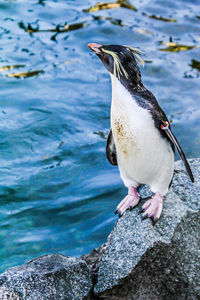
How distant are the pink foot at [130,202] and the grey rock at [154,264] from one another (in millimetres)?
223

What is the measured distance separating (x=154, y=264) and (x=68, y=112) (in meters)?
4.10

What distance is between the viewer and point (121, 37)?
897 cm

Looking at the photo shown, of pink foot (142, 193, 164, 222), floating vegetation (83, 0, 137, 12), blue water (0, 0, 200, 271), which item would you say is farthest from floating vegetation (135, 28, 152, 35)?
pink foot (142, 193, 164, 222)

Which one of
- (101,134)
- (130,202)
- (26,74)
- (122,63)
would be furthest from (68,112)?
(122,63)

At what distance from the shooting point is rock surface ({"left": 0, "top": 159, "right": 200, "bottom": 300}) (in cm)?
306

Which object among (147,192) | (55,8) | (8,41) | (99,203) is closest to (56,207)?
(99,203)

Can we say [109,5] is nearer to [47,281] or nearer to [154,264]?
[154,264]

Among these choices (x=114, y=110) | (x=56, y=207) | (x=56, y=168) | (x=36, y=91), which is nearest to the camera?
(x=114, y=110)

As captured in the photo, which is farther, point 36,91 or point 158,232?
point 36,91

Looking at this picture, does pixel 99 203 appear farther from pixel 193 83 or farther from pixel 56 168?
pixel 193 83

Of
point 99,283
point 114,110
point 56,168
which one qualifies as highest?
point 114,110

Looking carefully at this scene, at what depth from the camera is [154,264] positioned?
3.12 m

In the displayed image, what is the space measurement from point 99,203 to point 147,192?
1581mm

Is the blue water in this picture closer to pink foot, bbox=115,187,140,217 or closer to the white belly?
pink foot, bbox=115,187,140,217
